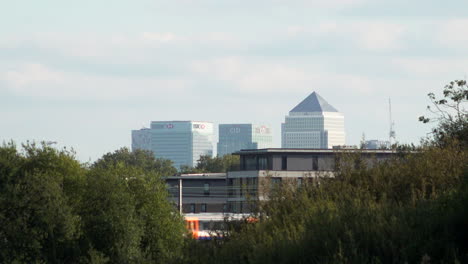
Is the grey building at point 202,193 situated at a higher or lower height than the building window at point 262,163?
lower

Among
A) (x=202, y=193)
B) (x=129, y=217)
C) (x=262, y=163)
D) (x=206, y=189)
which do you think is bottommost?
(x=129, y=217)

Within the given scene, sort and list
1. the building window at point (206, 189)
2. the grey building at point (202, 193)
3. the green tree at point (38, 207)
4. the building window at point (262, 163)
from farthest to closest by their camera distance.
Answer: the building window at point (206, 189) → the grey building at point (202, 193) → the building window at point (262, 163) → the green tree at point (38, 207)

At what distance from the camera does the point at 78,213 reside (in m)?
55.1

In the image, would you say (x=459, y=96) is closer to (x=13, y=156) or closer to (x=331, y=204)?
(x=13, y=156)

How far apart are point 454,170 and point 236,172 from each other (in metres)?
118

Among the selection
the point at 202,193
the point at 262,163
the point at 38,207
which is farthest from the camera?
the point at 202,193

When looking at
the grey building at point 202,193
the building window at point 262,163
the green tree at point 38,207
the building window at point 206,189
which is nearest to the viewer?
the green tree at point 38,207

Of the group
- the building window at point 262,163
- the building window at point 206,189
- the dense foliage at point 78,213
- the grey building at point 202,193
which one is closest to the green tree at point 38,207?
the dense foliage at point 78,213

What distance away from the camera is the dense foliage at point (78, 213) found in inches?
2051

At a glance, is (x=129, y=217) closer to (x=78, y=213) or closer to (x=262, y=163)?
→ (x=78, y=213)

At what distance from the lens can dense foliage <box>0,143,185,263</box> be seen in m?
Result: 52.1

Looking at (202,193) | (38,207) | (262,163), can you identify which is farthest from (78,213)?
(202,193)

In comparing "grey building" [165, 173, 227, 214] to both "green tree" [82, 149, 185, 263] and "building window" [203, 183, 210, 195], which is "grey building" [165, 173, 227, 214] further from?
"green tree" [82, 149, 185, 263]

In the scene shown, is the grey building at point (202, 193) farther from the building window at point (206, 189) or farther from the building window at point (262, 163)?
the building window at point (262, 163)
